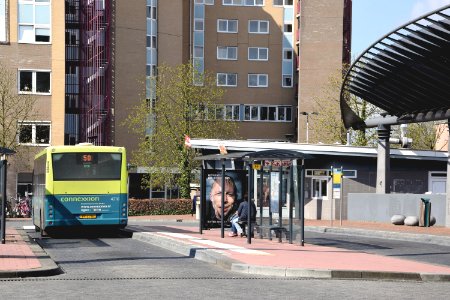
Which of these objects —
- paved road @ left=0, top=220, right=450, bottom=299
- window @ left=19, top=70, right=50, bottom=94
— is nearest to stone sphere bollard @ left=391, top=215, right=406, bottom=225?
paved road @ left=0, top=220, right=450, bottom=299

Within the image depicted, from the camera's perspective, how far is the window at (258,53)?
3543 inches

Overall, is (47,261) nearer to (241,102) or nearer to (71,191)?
(71,191)

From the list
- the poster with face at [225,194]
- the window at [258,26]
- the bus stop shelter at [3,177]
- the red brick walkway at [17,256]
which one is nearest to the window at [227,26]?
the window at [258,26]

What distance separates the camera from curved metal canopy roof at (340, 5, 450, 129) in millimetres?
35406

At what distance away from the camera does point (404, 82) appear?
137ft

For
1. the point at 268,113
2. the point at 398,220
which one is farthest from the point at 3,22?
the point at 398,220

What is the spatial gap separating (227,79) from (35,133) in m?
27.8

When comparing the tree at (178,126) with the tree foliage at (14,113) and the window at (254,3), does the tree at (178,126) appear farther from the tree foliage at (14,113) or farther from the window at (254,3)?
the window at (254,3)

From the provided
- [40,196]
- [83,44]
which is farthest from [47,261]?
[83,44]

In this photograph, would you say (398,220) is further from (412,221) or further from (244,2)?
(244,2)

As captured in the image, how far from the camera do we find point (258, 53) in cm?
9012

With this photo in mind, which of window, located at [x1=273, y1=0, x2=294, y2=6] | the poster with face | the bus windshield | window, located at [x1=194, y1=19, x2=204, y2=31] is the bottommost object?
the poster with face

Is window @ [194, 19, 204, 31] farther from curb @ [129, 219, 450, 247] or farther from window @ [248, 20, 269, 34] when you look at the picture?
curb @ [129, 219, 450, 247]

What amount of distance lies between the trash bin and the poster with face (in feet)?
39.9
